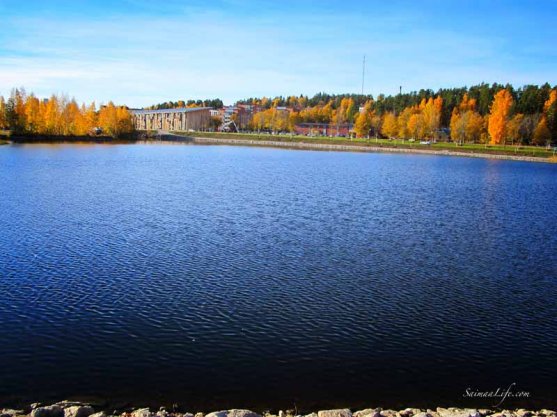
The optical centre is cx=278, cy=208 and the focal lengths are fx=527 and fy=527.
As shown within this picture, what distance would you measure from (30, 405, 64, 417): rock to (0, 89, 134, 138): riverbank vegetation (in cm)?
9979

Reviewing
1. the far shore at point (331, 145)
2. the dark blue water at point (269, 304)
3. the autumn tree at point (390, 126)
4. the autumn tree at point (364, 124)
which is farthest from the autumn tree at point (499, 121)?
the dark blue water at point (269, 304)

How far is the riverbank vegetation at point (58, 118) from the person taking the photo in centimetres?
9938

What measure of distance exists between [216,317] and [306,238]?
9.70 m

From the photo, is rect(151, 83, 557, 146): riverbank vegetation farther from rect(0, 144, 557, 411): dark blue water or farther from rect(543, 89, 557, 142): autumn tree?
rect(0, 144, 557, 411): dark blue water

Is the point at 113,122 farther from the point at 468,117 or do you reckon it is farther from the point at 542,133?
the point at 542,133

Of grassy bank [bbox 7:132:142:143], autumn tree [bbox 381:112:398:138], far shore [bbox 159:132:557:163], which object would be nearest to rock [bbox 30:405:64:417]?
far shore [bbox 159:132:557:163]

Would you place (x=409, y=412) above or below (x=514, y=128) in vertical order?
below

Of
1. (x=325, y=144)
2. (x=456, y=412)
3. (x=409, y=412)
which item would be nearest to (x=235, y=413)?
(x=409, y=412)

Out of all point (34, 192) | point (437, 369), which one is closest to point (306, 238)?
point (437, 369)

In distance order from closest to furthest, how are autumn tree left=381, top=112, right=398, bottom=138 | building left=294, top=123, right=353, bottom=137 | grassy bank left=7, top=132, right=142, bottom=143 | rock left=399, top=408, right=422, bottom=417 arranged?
rock left=399, top=408, right=422, bottom=417 → grassy bank left=7, top=132, right=142, bottom=143 → autumn tree left=381, top=112, right=398, bottom=138 → building left=294, top=123, right=353, bottom=137

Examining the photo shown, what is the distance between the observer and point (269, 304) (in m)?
14.6

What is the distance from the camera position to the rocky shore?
8562mm

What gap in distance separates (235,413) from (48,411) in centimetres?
307

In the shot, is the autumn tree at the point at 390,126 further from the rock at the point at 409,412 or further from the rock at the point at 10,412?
the rock at the point at 10,412
